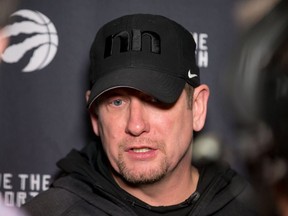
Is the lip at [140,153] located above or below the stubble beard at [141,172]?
above

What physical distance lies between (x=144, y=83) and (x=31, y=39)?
46cm

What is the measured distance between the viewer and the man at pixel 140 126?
116 centimetres

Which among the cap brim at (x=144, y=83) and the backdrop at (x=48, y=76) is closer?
the cap brim at (x=144, y=83)

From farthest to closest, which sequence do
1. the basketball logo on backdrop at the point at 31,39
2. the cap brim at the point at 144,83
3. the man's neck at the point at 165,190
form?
1. the basketball logo on backdrop at the point at 31,39
2. the man's neck at the point at 165,190
3. the cap brim at the point at 144,83

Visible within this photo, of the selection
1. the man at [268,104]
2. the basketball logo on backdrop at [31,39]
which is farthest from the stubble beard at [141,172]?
the basketball logo on backdrop at [31,39]

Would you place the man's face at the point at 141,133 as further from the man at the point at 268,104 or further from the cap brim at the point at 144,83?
the man at the point at 268,104

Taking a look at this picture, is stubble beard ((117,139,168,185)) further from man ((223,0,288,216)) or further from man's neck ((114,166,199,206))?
man ((223,0,288,216))

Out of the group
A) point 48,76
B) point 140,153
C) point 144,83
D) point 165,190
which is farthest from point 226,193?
point 48,76

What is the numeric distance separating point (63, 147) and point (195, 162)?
15.1 inches

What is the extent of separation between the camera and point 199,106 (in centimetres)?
127

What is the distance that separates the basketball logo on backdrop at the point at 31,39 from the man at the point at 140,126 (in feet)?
0.81

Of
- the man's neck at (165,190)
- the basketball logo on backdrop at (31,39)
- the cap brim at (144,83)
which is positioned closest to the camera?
the cap brim at (144,83)

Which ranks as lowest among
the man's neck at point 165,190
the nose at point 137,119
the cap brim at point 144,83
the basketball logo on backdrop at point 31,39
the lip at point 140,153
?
the man's neck at point 165,190

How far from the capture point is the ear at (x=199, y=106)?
4.15ft
